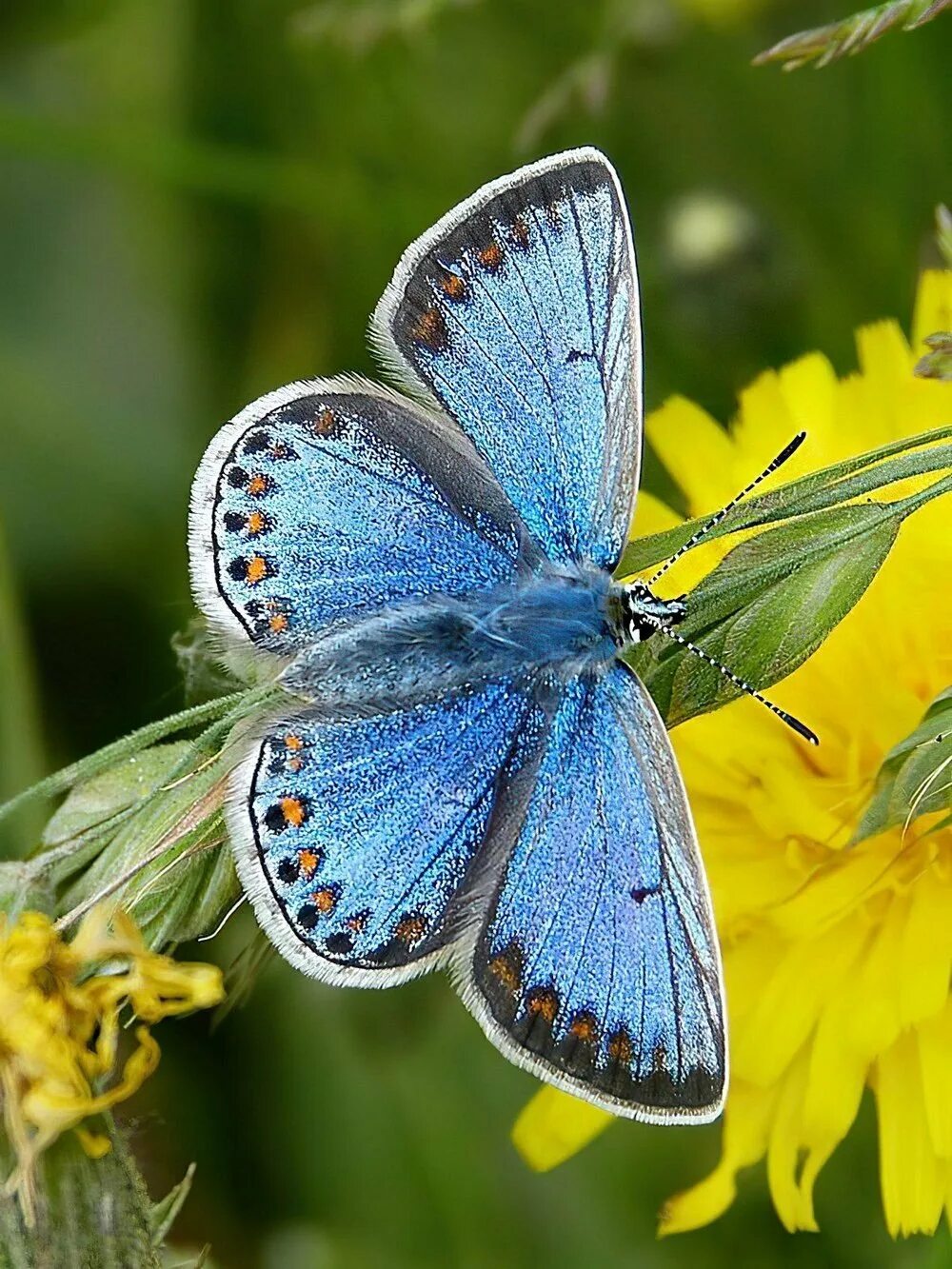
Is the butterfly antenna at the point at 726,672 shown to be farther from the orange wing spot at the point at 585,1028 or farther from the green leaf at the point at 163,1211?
the green leaf at the point at 163,1211

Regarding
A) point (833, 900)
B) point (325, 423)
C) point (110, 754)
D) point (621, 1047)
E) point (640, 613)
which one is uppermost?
point (325, 423)

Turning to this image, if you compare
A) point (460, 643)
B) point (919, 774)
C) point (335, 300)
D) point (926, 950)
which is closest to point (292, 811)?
point (460, 643)

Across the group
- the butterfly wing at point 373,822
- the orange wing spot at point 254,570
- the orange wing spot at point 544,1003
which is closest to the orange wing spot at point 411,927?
the butterfly wing at point 373,822

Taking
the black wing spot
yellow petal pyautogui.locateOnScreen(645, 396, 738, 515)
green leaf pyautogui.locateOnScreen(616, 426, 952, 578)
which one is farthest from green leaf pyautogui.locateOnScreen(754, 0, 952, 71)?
the black wing spot

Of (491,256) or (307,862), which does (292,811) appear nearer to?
(307,862)

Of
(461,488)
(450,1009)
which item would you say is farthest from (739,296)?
(450,1009)

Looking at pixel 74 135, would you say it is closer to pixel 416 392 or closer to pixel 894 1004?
pixel 416 392

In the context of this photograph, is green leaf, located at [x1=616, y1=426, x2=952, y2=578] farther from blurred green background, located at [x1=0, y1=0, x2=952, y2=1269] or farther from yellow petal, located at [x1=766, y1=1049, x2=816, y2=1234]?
blurred green background, located at [x1=0, y1=0, x2=952, y2=1269]
